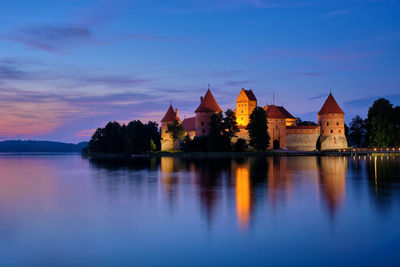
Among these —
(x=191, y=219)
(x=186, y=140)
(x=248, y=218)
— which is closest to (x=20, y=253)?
(x=191, y=219)

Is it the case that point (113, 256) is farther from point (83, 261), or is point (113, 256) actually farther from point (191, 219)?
point (191, 219)

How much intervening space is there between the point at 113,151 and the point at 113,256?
247ft

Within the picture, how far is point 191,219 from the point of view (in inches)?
430

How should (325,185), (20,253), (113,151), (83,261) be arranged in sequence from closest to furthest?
(83,261) → (20,253) → (325,185) → (113,151)

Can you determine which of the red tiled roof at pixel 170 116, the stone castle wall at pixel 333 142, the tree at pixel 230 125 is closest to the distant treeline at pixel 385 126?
the stone castle wall at pixel 333 142

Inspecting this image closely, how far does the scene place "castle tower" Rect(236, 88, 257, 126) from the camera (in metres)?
73.4

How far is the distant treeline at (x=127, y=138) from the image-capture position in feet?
234

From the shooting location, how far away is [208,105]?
6619cm

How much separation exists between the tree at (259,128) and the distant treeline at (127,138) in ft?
70.7

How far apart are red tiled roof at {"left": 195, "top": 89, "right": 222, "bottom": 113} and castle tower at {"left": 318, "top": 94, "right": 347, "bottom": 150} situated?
58.0 ft

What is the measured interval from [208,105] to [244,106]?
1022 centimetres

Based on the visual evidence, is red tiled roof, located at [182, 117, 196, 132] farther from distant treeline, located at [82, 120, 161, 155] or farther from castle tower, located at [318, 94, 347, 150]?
castle tower, located at [318, 94, 347, 150]

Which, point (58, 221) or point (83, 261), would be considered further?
point (58, 221)

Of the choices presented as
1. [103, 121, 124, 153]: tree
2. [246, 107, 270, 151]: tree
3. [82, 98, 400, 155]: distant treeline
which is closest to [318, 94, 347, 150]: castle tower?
[82, 98, 400, 155]: distant treeline
